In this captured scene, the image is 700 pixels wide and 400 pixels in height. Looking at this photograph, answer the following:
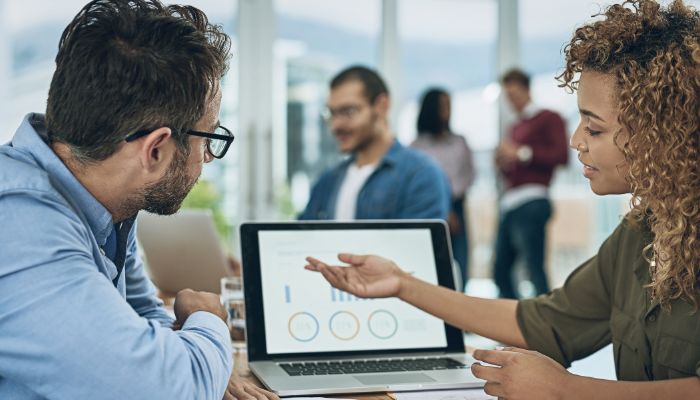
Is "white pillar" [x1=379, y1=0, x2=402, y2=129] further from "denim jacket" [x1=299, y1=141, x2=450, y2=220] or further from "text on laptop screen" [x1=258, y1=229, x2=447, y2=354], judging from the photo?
"text on laptop screen" [x1=258, y1=229, x2=447, y2=354]

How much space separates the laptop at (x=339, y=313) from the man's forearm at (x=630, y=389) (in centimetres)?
25

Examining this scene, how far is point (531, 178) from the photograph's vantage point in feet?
15.4

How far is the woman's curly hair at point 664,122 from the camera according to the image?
117 centimetres

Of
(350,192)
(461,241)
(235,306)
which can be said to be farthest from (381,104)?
(461,241)

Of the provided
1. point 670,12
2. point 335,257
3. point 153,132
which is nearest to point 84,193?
point 153,132

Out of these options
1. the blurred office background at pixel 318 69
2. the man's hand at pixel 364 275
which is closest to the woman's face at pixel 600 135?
the man's hand at pixel 364 275

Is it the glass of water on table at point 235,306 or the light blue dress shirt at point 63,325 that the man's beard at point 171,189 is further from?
the glass of water on table at point 235,306

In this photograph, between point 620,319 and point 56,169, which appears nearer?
point 56,169

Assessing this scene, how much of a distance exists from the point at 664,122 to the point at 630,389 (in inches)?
15.1

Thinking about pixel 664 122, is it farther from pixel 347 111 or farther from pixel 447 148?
pixel 447 148

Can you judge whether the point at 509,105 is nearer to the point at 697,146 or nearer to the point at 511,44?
the point at 511,44

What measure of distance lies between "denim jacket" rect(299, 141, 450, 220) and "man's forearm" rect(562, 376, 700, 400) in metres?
1.71

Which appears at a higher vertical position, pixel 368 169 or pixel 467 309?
pixel 368 169

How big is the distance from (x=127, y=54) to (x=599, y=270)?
934 mm
